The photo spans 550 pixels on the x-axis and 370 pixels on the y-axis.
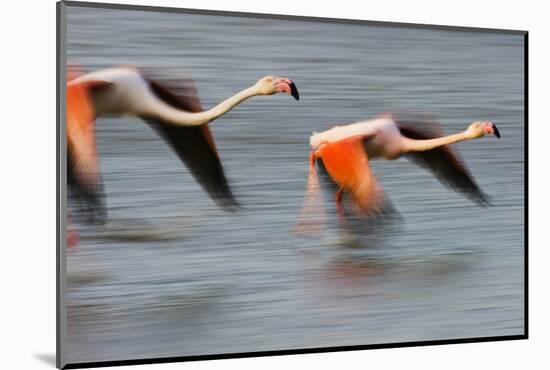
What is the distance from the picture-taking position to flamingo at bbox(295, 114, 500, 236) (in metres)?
7.21

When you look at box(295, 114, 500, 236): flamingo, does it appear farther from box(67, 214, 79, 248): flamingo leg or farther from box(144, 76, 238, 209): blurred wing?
box(67, 214, 79, 248): flamingo leg

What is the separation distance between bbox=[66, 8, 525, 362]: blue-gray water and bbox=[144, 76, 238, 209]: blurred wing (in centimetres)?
5

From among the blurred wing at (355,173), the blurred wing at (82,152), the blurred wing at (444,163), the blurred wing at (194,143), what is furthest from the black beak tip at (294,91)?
the blurred wing at (82,152)

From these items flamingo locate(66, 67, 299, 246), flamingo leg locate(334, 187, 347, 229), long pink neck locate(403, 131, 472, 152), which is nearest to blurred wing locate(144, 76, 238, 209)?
flamingo locate(66, 67, 299, 246)

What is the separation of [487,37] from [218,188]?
2.07 meters

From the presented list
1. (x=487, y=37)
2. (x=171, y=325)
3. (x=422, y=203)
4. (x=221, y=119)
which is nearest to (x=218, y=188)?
(x=221, y=119)

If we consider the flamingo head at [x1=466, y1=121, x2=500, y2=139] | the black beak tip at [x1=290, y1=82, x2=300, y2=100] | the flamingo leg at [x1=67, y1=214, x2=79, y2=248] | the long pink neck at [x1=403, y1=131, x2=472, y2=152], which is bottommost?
the flamingo leg at [x1=67, y1=214, x2=79, y2=248]

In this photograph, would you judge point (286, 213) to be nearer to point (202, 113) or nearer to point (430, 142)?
point (202, 113)

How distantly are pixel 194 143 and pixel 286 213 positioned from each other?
2.27 feet

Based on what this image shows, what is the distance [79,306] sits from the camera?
21.9ft

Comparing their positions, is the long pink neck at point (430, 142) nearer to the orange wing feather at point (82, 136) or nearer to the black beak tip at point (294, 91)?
the black beak tip at point (294, 91)

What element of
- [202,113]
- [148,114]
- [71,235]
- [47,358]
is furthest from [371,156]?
[47,358]

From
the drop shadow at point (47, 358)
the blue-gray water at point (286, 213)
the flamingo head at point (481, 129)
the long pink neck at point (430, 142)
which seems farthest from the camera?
the flamingo head at point (481, 129)

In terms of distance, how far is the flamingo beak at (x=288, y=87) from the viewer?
7.11 metres
